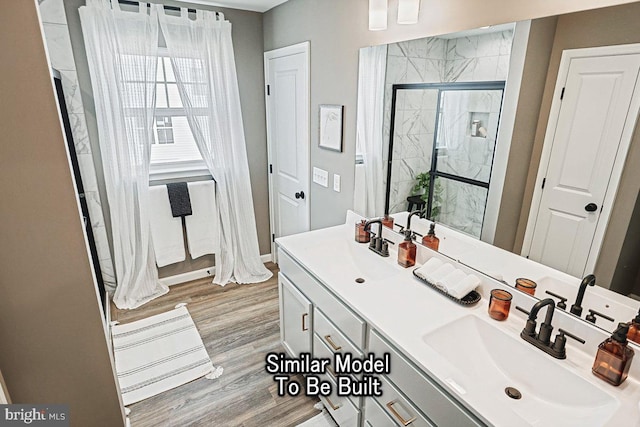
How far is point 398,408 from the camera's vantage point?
51.4 inches

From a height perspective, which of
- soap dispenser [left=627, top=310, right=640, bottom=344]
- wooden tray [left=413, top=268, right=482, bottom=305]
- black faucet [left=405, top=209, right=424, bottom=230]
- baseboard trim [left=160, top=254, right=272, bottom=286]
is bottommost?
baseboard trim [left=160, top=254, right=272, bottom=286]

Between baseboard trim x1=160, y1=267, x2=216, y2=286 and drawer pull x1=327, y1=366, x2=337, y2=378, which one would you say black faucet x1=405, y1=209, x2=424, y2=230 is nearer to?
drawer pull x1=327, y1=366, x2=337, y2=378

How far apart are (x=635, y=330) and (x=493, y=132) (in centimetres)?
87

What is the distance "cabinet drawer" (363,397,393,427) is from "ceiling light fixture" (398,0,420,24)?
1.79 metres

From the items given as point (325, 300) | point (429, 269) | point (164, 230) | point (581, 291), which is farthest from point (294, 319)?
point (164, 230)

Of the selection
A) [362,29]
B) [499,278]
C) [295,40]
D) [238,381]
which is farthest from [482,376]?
[295,40]

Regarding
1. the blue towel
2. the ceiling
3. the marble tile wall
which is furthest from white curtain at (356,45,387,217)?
the marble tile wall

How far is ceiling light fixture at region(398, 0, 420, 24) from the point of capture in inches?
65.1

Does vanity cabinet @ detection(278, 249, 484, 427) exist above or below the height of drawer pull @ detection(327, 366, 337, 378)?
above

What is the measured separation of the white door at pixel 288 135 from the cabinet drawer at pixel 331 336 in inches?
52.2

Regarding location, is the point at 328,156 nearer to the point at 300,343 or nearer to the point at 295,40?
the point at 295,40

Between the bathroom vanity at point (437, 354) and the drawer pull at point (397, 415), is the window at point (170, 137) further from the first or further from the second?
the drawer pull at point (397, 415)

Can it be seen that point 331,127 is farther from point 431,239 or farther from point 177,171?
point 177,171

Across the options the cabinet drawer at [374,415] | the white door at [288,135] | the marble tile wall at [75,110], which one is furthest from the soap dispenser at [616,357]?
the marble tile wall at [75,110]
